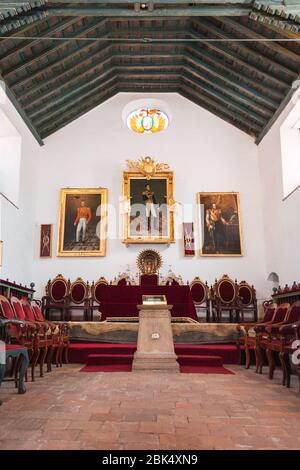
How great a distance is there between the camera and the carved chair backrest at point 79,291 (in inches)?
405

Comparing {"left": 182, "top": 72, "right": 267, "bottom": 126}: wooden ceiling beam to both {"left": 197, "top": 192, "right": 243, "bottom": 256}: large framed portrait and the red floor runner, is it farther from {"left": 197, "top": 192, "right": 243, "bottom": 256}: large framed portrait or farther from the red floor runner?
the red floor runner

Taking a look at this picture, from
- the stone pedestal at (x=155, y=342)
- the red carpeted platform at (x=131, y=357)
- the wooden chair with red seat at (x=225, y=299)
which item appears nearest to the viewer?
the stone pedestal at (x=155, y=342)

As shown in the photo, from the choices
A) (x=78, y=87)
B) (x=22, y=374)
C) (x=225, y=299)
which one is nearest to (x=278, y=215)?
(x=225, y=299)

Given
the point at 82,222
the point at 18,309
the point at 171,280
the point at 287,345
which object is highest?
the point at 82,222

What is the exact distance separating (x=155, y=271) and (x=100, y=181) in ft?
10.6

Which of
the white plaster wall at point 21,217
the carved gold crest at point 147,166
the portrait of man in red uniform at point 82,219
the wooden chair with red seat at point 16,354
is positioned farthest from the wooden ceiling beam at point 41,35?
the wooden chair with red seat at point 16,354

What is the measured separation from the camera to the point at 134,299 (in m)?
8.80

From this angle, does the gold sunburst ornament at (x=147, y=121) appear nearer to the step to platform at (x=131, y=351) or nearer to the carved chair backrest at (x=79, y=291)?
the carved chair backrest at (x=79, y=291)

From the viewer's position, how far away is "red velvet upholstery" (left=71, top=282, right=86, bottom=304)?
10.3m

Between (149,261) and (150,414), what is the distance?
787 cm

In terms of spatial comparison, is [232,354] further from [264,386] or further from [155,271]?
[155,271]

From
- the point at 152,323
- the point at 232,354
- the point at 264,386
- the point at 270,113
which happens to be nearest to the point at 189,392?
the point at 264,386

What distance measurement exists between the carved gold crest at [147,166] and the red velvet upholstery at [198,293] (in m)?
3.49

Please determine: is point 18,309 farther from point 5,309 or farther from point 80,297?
point 80,297
